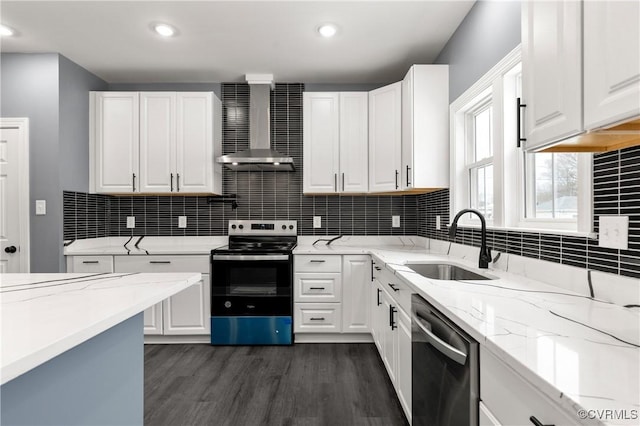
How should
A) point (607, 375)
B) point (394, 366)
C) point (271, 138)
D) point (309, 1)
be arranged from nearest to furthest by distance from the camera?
point (607, 375) → point (394, 366) → point (309, 1) → point (271, 138)

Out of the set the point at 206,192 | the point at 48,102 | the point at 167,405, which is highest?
the point at 48,102

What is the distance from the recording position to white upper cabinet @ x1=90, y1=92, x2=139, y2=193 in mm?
3291

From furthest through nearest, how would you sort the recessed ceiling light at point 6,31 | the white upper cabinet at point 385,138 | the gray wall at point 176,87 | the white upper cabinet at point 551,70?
the gray wall at point 176,87 → the white upper cabinet at point 385,138 → the recessed ceiling light at point 6,31 → the white upper cabinet at point 551,70

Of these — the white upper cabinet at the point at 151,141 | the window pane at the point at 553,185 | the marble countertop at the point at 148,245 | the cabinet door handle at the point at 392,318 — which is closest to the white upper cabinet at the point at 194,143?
the white upper cabinet at the point at 151,141

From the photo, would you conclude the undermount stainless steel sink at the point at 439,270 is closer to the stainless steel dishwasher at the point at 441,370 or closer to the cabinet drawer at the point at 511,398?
the stainless steel dishwasher at the point at 441,370

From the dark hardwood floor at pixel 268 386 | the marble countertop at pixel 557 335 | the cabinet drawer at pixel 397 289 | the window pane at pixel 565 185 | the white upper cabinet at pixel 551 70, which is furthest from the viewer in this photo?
the dark hardwood floor at pixel 268 386

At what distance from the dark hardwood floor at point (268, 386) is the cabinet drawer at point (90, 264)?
853 mm

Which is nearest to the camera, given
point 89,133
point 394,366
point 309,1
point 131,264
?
point 394,366

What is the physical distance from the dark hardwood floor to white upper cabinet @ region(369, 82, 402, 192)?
1539mm

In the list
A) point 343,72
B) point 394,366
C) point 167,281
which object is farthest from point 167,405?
point 343,72

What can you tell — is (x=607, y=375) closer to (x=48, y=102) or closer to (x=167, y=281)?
(x=167, y=281)

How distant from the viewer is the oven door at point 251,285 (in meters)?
2.99

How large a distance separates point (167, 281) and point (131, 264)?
2.10m

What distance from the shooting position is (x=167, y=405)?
2074mm
